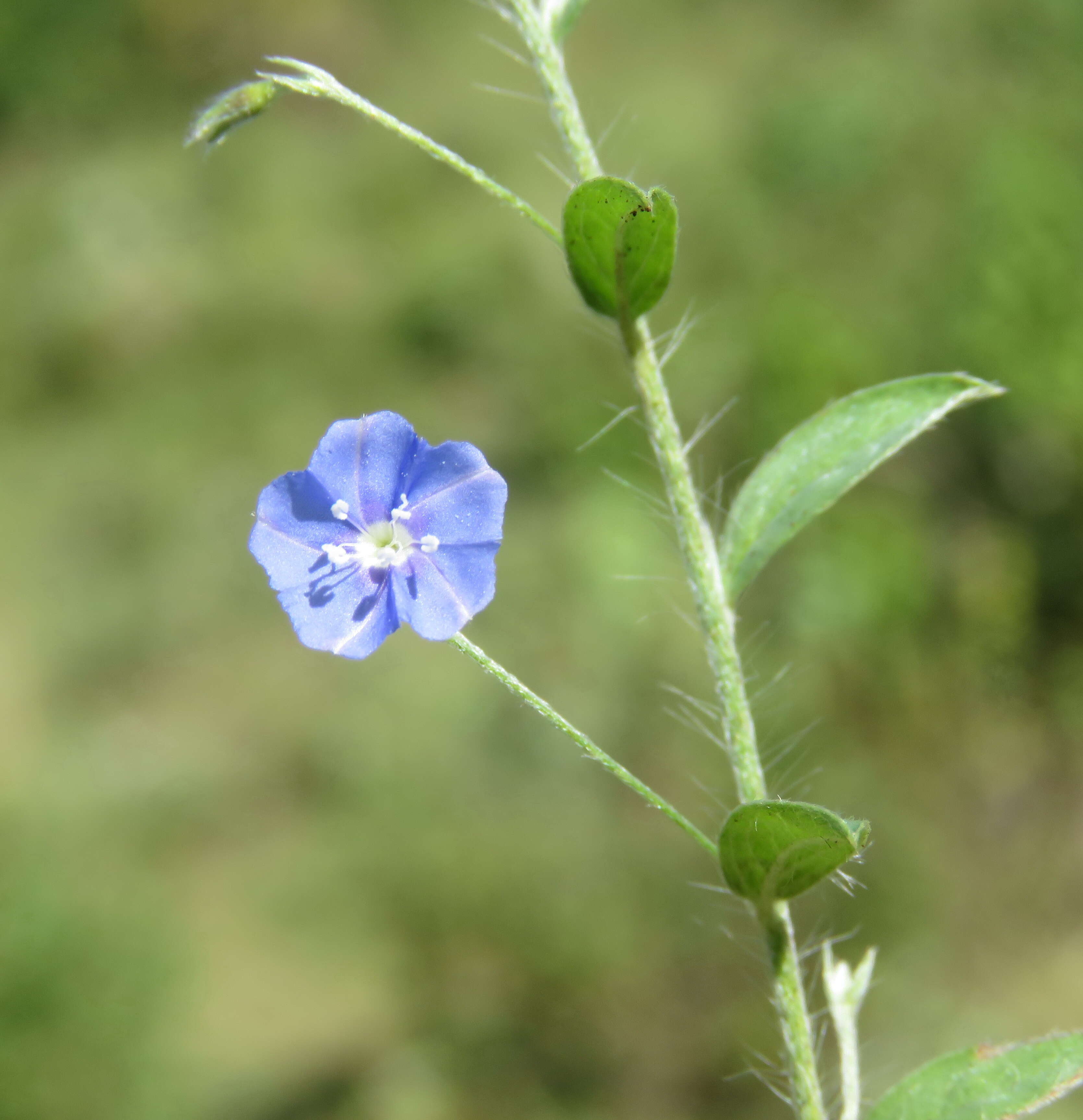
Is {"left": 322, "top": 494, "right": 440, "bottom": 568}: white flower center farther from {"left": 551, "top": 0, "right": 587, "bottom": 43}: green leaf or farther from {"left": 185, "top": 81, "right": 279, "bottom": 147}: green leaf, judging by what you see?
{"left": 551, "top": 0, "right": 587, "bottom": 43}: green leaf

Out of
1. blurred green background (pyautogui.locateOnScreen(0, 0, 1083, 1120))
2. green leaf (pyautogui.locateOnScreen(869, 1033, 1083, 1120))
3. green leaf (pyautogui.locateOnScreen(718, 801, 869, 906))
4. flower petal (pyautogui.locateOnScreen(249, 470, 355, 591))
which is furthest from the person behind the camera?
blurred green background (pyautogui.locateOnScreen(0, 0, 1083, 1120))

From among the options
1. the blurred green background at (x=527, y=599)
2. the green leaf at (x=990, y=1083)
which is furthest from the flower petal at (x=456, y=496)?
the blurred green background at (x=527, y=599)

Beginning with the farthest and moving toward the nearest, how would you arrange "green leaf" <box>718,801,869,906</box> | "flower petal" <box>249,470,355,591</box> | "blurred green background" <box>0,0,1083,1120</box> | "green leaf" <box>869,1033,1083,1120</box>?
"blurred green background" <box>0,0,1083,1120</box> < "flower petal" <box>249,470,355,591</box> < "green leaf" <box>869,1033,1083,1120</box> < "green leaf" <box>718,801,869,906</box>

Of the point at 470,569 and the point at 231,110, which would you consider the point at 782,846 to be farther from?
the point at 231,110

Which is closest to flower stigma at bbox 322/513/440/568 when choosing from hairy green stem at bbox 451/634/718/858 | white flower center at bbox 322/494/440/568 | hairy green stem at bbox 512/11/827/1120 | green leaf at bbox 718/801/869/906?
white flower center at bbox 322/494/440/568

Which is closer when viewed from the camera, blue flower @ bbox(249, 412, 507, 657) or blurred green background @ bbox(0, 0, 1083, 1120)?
blue flower @ bbox(249, 412, 507, 657)

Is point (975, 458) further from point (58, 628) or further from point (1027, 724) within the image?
point (58, 628)

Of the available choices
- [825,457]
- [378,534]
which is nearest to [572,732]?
[378,534]

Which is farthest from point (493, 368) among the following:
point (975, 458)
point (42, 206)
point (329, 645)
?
point (329, 645)
